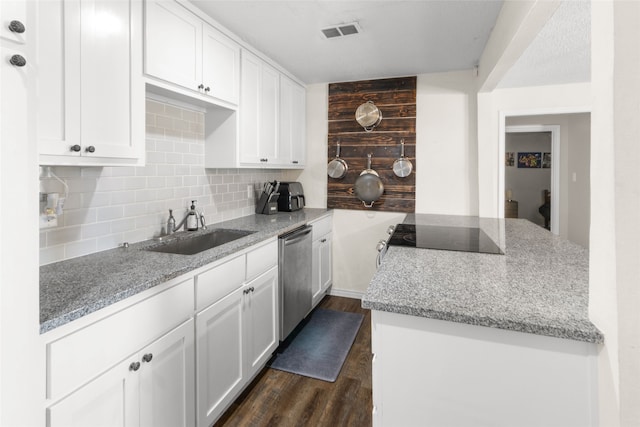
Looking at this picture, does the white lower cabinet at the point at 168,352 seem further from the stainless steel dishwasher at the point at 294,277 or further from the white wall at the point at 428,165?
the white wall at the point at 428,165

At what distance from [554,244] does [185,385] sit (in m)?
1.89

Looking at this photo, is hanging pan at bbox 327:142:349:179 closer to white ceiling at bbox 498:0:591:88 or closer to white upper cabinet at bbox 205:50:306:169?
white upper cabinet at bbox 205:50:306:169

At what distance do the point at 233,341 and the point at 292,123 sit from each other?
214cm

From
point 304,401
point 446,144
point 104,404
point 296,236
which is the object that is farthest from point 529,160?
point 104,404

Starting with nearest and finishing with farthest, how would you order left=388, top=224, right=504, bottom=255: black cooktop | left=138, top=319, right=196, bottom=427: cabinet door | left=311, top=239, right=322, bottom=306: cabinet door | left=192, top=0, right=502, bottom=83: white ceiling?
1. left=138, top=319, right=196, bottom=427: cabinet door
2. left=388, top=224, right=504, bottom=255: black cooktop
3. left=192, top=0, right=502, bottom=83: white ceiling
4. left=311, top=239, right=322, bottom=306: cabinet door

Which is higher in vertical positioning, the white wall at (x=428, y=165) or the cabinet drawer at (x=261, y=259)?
the white wall at (x=428, y=165)

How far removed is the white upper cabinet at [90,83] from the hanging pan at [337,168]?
2179 mm

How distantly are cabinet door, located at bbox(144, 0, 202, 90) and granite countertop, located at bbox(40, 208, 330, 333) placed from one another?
88 cm

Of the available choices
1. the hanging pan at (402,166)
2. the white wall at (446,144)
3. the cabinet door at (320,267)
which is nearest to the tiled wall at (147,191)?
the cabinet door at (320,267)

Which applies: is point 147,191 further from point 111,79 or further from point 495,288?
point 495,288

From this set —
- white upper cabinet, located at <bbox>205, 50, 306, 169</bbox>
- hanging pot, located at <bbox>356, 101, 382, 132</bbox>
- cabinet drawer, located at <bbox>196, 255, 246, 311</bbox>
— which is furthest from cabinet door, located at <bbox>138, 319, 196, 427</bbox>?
hanging pot, located at <bbox>356, 101, 382, 132</bbox>

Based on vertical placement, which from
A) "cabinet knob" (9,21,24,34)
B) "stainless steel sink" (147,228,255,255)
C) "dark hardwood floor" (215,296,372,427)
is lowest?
"dark hardwood floor" (215,296,372,427)

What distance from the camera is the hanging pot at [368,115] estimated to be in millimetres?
3334

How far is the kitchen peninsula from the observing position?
840 millimetres
